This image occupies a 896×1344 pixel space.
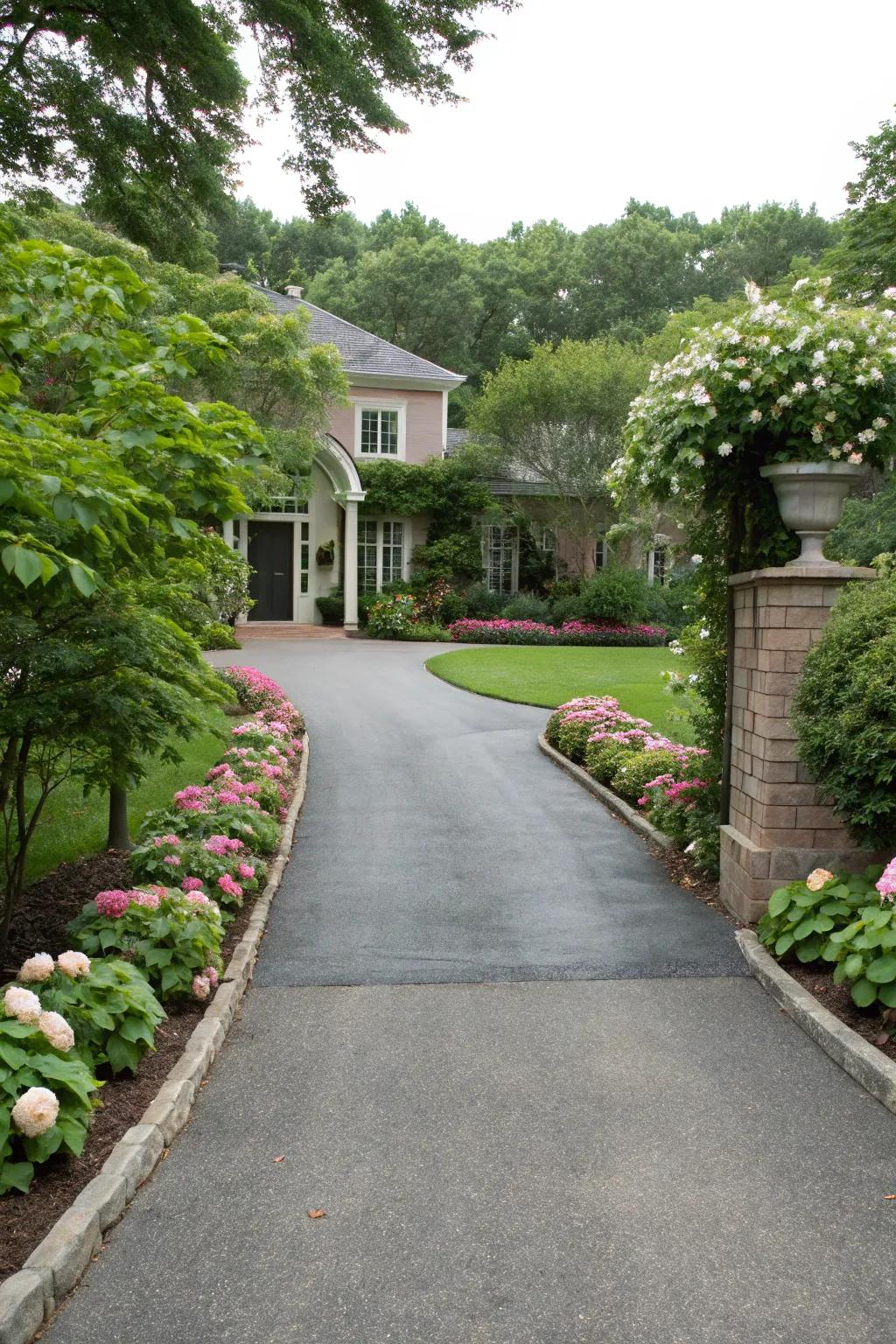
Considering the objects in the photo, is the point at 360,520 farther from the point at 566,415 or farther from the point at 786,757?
the point at 786,757

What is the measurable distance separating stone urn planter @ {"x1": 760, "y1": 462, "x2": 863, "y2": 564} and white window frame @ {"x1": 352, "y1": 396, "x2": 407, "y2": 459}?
2082cm

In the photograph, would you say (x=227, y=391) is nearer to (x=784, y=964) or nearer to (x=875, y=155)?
(x=875, y=155)

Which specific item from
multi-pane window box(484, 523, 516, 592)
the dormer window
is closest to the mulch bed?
the dormer window

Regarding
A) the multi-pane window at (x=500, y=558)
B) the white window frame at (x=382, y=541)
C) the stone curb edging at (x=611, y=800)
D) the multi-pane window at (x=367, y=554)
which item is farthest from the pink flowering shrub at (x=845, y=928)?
the multi-pane window at (x=500, y=558)

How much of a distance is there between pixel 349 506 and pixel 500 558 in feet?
18.2

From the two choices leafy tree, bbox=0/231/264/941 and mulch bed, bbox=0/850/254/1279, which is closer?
mulch bed, bbox=0/850/254/1279

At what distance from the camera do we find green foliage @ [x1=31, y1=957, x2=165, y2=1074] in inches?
151

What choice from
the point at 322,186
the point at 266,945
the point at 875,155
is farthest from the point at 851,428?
the point at 875,155

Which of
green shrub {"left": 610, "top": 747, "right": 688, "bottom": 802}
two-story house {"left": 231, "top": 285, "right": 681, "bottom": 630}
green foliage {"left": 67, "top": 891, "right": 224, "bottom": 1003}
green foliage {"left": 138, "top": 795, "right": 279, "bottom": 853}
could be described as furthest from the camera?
two-story house {"left": 231, "top": 285, "right": 681, "bottom": 630}

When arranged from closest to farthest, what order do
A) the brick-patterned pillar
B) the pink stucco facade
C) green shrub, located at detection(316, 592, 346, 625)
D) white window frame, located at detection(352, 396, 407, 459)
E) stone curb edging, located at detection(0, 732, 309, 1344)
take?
stone curb edging, located at detection(0, 732, 309, 1344) → the brick-patterned pillar → green shrub, located at detection(316, 592, 346, 625) → the pink stucco facade → white window frame, located at detection(352, 396, 407, 459)

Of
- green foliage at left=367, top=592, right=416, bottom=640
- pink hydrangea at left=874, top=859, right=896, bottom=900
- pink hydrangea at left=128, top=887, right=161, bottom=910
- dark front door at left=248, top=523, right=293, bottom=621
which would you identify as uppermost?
dark front door at left=248, top=523, right=293, bottom=621

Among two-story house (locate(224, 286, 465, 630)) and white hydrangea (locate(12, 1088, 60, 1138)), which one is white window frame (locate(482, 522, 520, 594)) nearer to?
two-story house (locate(224, 286, 465, 630))

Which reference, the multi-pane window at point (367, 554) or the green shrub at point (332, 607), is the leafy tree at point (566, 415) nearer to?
the multi-pane window at point (367, 554)

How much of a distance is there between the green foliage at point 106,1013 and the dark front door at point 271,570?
69.5 feet
